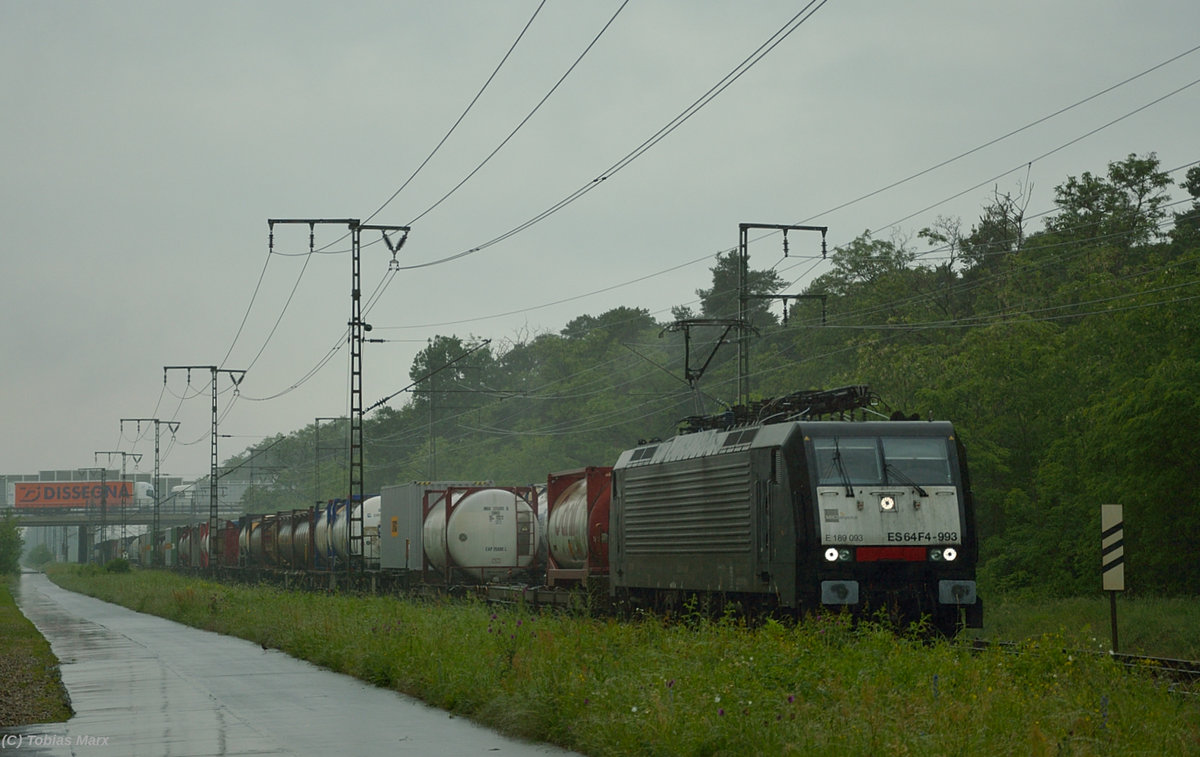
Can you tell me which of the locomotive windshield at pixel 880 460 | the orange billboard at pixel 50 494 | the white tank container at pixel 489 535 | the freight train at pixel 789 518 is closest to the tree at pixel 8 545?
the orange billboard at pixel 50 494

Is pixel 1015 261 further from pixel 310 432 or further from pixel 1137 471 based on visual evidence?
pixel 310 432

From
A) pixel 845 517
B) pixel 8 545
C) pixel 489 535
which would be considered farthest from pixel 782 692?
pixel 8 545

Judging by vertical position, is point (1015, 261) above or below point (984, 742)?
above

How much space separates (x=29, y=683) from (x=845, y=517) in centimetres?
1108

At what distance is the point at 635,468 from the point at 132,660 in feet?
29.8

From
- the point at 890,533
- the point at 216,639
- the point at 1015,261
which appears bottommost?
the point at 216,639

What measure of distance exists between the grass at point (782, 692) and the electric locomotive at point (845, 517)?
0.77 meters

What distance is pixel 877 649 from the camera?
45.4ft

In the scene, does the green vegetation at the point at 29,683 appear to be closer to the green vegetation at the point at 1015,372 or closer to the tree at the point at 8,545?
the green vegetation at the point at 1015,372

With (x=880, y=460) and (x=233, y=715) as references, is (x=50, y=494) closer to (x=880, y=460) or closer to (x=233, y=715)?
(x=880, y=460)

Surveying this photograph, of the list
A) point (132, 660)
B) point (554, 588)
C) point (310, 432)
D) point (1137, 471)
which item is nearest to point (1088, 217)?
point (1137, 471)

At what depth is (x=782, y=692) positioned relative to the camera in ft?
38.8

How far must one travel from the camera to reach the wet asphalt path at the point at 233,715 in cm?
1284

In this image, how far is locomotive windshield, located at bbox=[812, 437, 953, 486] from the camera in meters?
19.3
